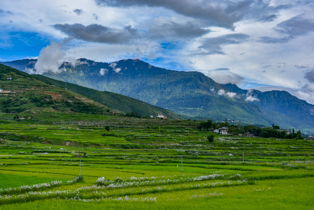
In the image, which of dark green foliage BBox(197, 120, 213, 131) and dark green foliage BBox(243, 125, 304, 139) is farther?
dark green foliage BBox(197, 120, 213, 131)

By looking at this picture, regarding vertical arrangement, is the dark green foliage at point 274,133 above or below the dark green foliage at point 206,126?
below

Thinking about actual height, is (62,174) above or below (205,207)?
below

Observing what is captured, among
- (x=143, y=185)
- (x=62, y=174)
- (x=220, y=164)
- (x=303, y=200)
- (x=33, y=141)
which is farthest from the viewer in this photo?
(x=33, y=141)

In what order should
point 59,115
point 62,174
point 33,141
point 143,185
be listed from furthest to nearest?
point 59,115 < point 33,141 < point 62,174 < point 143,185

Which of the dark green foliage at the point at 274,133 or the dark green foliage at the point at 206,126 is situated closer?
the dark green foliage at the point at 274,133

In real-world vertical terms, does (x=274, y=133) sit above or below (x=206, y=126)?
below

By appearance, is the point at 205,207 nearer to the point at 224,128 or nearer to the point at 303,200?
the point at 303,200

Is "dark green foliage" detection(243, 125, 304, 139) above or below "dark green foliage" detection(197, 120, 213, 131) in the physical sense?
below

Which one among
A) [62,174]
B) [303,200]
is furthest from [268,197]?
[62,174]

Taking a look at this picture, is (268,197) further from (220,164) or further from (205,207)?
(220,164)

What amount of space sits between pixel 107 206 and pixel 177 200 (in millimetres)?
6280

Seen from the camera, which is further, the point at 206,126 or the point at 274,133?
the point at 206,126

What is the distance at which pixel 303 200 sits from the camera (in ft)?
68.9

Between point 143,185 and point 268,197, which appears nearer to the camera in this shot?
point 268,197
